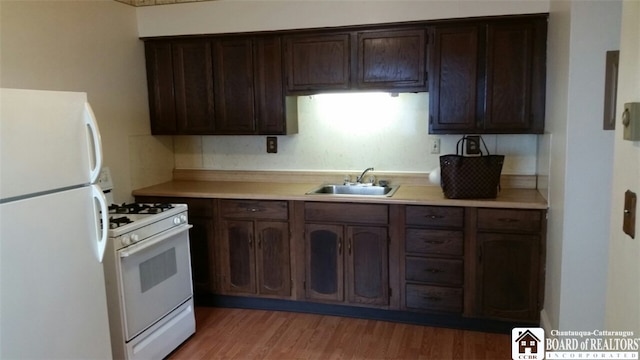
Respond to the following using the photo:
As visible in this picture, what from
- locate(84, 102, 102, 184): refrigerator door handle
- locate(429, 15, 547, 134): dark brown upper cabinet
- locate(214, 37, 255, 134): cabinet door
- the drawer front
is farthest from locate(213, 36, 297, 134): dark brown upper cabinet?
locate(84, 102, 102, 184): refrigerator door handle

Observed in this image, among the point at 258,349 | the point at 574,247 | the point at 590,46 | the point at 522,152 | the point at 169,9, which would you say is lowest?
the point at 258,349

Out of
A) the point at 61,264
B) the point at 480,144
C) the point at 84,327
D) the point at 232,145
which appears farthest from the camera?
the point at 232,145

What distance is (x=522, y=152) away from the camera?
3275mm

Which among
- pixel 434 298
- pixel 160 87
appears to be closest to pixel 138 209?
pixel 160 87

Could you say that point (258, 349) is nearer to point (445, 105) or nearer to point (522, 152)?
point (445, 105)

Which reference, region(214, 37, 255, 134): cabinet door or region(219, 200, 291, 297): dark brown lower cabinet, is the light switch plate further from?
region(214, 37, 255, 134): cabinet door

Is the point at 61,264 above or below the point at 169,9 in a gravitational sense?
below

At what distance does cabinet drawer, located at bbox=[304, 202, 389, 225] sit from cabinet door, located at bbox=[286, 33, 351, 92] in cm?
82

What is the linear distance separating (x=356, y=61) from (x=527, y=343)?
6.81 ft

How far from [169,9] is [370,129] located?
170cm

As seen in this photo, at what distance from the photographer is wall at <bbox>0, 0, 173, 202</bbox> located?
→ 100 inches

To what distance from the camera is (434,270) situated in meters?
3.00

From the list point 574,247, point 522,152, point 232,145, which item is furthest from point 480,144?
point 232,145

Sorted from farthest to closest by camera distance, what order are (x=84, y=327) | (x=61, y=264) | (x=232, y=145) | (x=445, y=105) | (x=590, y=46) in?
(x=232, y=145), (x=445, y=105), (x=590, y=46), (x=84, y=327), (x=61, y=264)
